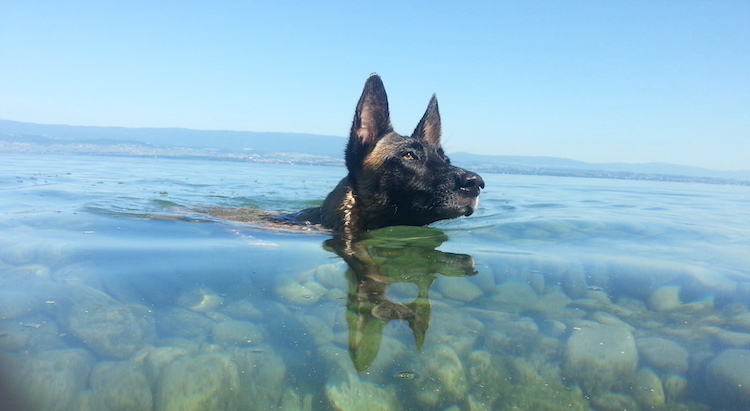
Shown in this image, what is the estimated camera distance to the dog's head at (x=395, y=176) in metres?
5.19

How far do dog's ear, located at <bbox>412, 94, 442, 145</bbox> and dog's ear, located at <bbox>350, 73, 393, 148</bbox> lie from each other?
63 centimetres

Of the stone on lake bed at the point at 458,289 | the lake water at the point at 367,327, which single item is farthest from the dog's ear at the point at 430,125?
the stone on lake bed at the point at 458,289

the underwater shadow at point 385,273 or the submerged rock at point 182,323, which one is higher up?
the underwater shadow at point 385,273

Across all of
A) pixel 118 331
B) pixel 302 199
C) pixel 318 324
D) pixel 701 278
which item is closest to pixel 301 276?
pixel 318 324

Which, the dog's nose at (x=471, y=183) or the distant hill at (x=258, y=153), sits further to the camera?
the distant hill at (x=258, y=153)

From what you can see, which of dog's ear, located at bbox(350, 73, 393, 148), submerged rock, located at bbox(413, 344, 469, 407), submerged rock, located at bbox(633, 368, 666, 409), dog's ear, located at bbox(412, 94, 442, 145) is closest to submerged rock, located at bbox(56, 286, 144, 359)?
submerged rock, located at bbox(413, 344, 469, 407)

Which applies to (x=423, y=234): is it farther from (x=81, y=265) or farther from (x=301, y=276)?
(x=81, y=265)

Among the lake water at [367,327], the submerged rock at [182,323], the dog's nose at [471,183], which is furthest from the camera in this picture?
the dog's nose at [471,183]

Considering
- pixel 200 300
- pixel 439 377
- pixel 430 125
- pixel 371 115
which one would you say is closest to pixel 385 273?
pixel 200 300

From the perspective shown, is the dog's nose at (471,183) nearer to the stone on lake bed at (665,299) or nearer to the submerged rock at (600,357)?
the stone on lake bed at (665,299)

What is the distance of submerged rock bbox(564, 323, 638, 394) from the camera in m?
2.07

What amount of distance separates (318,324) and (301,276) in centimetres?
92

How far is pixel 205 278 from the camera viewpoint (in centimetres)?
324

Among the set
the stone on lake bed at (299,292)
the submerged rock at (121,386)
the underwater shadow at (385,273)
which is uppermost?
the underwater shadow at (385,273)
